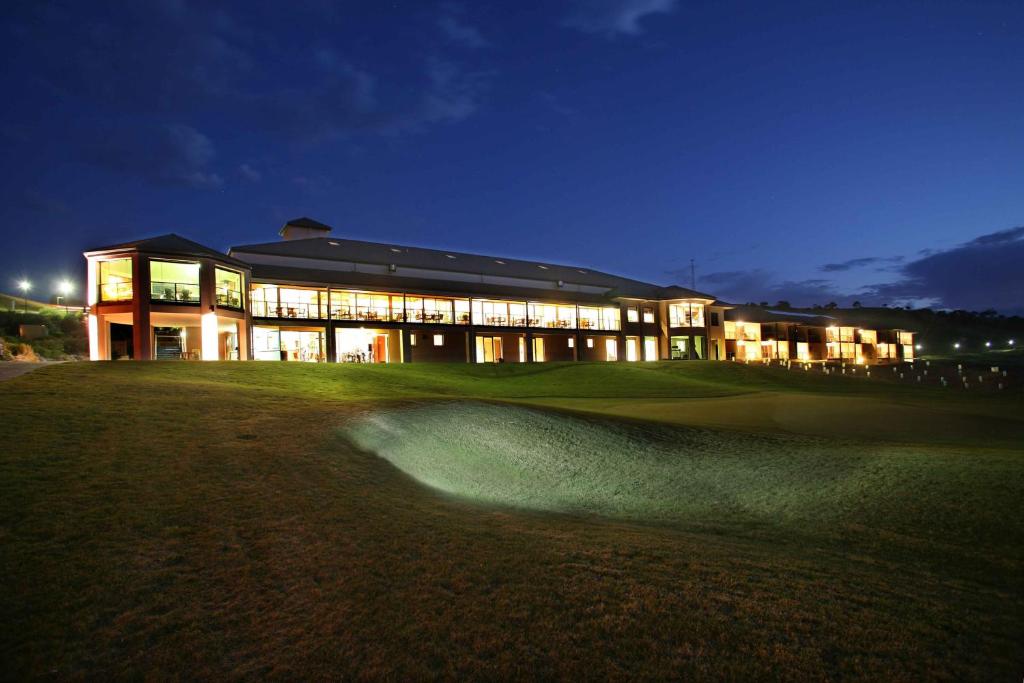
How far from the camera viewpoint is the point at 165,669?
4.10 meters

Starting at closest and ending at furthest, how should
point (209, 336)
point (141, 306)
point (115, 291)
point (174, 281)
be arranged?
1. point (141, 306)
2. point (115, 291)
3. point (209, 336)
4. point (174, 281)

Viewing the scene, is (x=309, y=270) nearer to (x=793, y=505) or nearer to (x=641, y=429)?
(x=641, y=429)

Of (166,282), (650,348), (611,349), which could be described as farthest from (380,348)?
(650,348)

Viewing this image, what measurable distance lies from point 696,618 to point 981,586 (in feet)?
11.3

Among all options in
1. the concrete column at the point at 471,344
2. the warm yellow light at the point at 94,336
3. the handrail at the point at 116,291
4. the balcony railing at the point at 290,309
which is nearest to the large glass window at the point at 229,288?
the balcony railing at the point at 290,309

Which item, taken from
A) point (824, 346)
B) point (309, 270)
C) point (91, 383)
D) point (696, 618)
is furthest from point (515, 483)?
point (824, 346)

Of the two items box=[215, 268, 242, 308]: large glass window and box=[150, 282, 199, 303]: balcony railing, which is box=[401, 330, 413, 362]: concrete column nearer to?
box=[215, 268, 242, 308]: large glass window

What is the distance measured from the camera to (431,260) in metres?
45.9

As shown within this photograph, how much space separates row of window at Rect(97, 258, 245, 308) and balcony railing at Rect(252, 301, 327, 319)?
3.97m

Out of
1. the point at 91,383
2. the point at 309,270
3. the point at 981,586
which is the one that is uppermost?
the point at 309,270

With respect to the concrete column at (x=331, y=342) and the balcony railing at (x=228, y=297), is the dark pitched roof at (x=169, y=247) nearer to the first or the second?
the balcony railing at (x=228, y=297)

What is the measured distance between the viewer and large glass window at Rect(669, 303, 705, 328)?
2099 inches

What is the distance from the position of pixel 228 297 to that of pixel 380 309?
11.1 m

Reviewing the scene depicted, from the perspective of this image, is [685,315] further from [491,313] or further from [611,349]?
[491,313]
